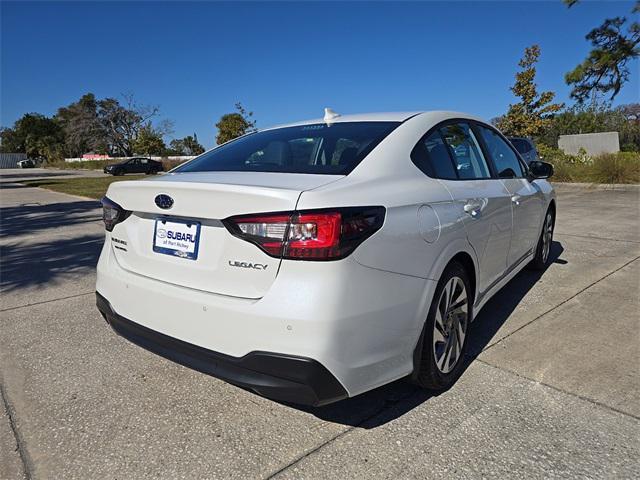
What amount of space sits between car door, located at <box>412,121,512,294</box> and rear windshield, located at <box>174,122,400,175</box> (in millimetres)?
363

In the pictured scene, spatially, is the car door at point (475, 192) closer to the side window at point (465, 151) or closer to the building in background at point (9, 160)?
the side window at point (465, 151)

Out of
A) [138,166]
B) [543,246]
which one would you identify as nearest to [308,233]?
[543,246]

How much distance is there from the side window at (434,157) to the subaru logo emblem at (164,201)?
126 cm

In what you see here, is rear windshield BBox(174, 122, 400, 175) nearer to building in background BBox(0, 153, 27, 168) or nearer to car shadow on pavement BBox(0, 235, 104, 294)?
car shadow on pavement BBox(0, 235, 104, 294)

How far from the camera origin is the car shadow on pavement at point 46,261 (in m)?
4.77

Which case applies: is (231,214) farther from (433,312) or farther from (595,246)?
(595,246)

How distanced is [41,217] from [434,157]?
10022mm

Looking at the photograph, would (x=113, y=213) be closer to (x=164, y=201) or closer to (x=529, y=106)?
(x=164, y=201)

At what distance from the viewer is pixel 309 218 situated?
5.78ft

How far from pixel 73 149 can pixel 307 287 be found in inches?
3592

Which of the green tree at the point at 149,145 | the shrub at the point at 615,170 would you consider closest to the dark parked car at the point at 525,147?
the shrub at the point at 615,170

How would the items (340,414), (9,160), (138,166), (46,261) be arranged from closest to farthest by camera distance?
1. (340,414)
2. (46,261)
3. (138,166)
4. (9,160)

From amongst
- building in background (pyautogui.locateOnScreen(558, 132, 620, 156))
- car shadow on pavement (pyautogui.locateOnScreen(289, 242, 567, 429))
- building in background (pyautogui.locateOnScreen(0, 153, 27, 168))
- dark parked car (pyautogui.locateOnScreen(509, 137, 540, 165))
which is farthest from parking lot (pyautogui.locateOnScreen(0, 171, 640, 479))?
building in background (pyautogui.locateOnScreen(0, 153, 27, 168))

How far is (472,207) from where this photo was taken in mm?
2650
